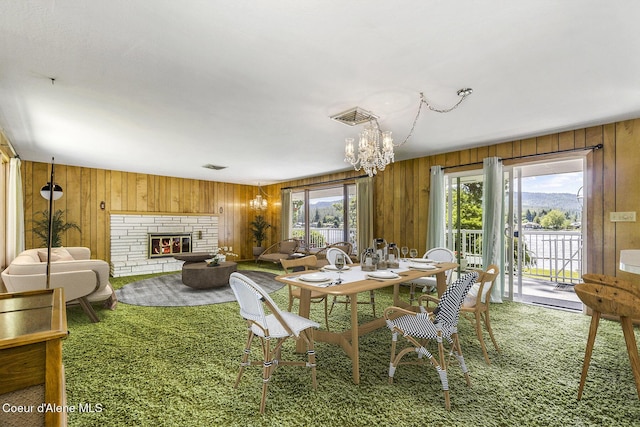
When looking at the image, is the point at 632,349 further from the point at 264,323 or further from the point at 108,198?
the point at 108,198

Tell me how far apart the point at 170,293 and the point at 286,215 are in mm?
4075

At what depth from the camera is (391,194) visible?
20.0 ft

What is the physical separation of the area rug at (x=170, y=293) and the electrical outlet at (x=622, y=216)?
4925 millimetres

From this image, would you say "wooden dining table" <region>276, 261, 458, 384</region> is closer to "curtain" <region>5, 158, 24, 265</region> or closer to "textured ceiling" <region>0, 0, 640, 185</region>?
"textured ceiling" <region>0, 0, 640, 185</region>

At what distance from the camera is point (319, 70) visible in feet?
7.90

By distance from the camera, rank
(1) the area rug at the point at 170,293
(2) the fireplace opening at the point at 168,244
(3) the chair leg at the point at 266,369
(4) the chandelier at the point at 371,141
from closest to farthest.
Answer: (3) the chair leg at the point at 266,369 < (4) the chandelier at the point at 371,141 < (1) the area rug at the point at 170,293 < (2) the fireplace opening at the point at 168,244

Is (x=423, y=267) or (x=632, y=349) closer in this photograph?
(x=632, y=349)

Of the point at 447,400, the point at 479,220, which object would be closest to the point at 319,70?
the point at 447,400

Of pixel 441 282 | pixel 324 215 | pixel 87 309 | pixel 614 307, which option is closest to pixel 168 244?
pixel 324 215

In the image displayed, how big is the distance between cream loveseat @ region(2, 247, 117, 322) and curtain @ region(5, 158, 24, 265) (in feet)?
5.25

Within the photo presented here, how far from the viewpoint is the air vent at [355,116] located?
10.6ft

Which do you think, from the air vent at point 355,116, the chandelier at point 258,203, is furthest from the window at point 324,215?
the air vent at point 355,116

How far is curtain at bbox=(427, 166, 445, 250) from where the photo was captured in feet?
17.0

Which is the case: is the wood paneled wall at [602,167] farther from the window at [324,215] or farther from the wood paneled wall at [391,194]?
the window at [324,215]
